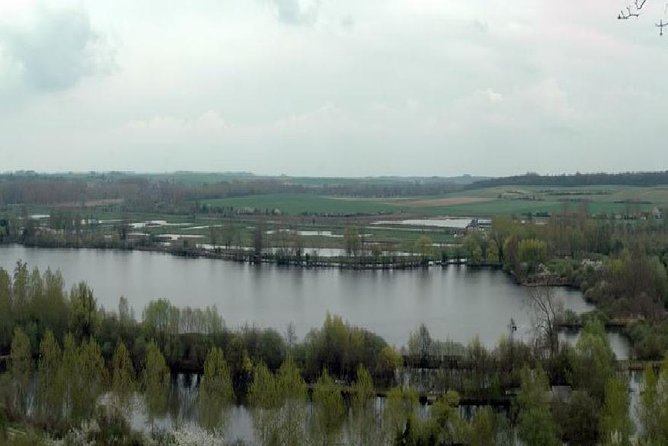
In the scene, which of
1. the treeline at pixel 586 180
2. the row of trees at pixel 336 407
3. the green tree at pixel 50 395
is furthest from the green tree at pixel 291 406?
the treeline at pixel 586 180

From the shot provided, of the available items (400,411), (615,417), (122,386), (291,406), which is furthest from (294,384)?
(615,417)

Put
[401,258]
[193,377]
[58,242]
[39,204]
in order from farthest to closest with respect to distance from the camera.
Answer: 1. [39,204]
2. [58,242]
3. [401,258]
4. [193,377]

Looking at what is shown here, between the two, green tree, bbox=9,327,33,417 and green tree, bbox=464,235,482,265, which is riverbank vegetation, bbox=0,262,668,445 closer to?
green tree, bbox=9,327,33,417

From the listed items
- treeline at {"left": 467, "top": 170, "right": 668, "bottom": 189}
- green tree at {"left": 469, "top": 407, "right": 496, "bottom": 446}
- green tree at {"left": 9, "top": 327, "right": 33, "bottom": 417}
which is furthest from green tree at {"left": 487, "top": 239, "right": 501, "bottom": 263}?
treeline at {"left": 467, "top": 170, "right": 668, "bottom": 189}

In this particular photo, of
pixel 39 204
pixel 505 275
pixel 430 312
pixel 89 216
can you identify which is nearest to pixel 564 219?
pixel 505 275

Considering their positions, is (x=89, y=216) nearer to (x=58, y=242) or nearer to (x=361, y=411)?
(x=58, y=242)

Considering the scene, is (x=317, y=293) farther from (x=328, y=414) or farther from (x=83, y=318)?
(x=328, y=414)
